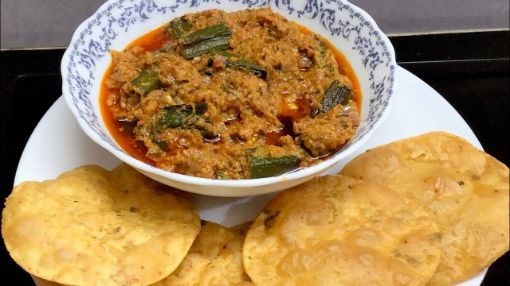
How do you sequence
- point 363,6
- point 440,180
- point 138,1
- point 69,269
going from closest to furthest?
1. point 69,269
2. point 440,180
3. point 138,1
4. point 363,6

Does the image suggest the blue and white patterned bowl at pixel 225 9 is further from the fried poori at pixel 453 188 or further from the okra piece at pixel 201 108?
the okra piece at pixel 201 108

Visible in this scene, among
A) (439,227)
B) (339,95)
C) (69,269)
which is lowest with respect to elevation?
(69,269)

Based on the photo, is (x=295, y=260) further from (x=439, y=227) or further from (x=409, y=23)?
(x=409, y=23)

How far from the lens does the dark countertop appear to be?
211cm

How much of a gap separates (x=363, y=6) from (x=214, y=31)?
3.19 feet

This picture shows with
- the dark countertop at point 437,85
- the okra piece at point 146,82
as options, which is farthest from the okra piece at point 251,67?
the dark countertop at point 437,85

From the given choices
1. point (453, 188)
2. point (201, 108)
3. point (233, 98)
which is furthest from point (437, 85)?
point (201, 108)

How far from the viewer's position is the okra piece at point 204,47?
→ 2.18 metres

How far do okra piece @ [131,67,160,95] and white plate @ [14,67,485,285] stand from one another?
32 centimetres

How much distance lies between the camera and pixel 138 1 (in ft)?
7.65

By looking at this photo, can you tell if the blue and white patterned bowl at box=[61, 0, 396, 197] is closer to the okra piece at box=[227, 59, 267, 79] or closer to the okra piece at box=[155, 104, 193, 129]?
the okra piece at box=[155, 104, 193, 129]

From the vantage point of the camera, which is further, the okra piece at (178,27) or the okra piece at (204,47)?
the okra piece at (178,27)

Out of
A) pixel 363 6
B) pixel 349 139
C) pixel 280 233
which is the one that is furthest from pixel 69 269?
pixel 363 6

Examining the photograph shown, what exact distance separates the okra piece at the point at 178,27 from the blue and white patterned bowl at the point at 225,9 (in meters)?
0.07
